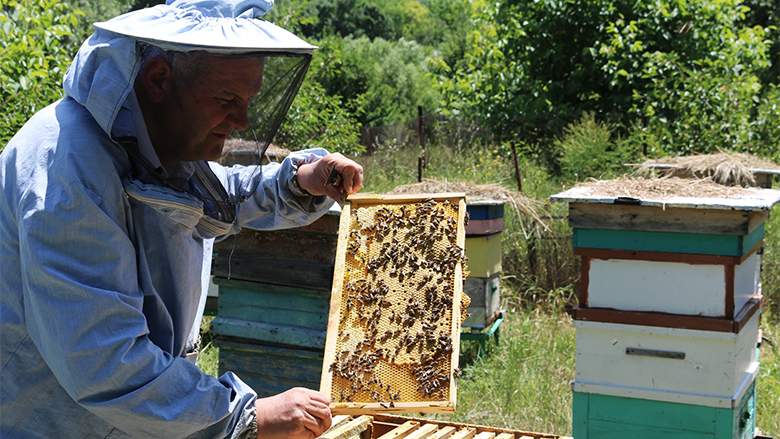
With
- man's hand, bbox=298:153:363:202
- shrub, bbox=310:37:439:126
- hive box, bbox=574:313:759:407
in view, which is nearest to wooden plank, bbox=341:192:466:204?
man's hand, bbox=298:153:363:202

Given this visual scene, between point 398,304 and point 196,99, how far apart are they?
4.82 ft

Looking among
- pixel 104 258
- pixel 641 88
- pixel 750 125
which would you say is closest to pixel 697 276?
pixel 104 258

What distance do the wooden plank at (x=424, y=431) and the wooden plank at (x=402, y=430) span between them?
0.09 feet

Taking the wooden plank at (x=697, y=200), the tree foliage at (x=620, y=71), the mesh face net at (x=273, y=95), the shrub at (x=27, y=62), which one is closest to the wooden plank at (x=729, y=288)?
the wooden plank at (x=697, y=200)

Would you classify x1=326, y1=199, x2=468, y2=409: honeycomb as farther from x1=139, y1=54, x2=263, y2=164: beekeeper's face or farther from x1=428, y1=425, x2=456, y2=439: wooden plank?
x1=139, y1=54, x2=263, y2=164: beekeeper's face

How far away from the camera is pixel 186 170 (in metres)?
2.10

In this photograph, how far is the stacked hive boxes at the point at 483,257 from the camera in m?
6.22

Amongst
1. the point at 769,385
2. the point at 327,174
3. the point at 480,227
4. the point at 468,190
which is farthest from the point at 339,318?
the point at 769,385

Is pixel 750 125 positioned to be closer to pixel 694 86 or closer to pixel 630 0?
pixel 694 86

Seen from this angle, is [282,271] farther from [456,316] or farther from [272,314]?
[456,316]

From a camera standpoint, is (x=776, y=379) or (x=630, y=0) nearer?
(x=776, y=379)

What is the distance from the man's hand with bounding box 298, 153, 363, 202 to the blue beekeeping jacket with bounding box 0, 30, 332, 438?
0.67 meters

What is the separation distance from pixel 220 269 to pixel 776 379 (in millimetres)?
3685

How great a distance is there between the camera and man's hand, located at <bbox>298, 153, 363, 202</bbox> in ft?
8.70
